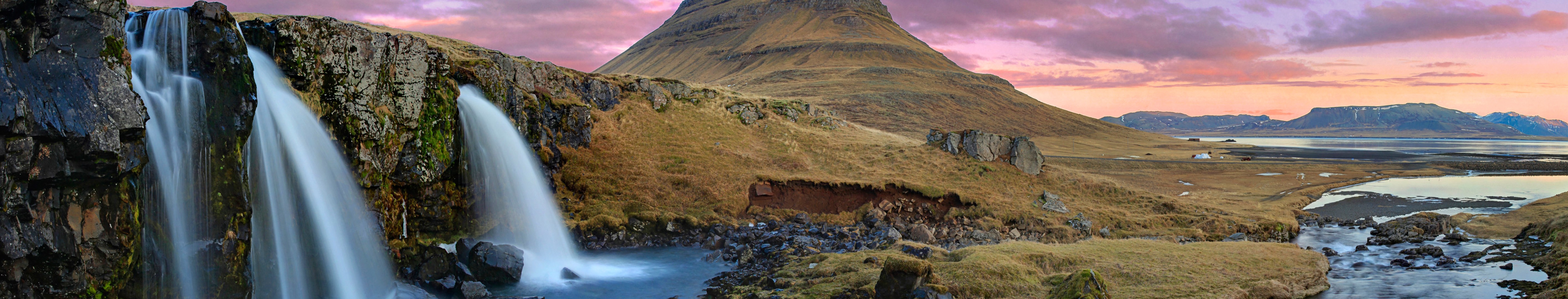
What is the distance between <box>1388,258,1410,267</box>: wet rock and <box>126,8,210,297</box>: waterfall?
2840 cm

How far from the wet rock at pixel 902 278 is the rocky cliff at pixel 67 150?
1166 cm

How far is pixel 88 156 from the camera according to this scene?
9.66 metres

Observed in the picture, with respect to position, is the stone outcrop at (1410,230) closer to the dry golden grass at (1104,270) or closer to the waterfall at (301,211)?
the dry golden grass at (1104,270)

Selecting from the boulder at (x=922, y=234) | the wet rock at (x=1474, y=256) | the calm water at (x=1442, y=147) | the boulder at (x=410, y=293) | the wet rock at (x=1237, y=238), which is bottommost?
the calm water at (x=1442, y=147)

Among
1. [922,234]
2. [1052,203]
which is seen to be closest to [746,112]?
[1052,203]

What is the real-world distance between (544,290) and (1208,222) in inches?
930

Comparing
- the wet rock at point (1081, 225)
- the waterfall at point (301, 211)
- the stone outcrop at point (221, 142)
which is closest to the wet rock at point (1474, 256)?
the wet rock at point (1081, 225)

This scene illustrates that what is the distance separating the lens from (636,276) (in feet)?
64.6

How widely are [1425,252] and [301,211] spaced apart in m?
30.4

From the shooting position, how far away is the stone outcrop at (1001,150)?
109ft

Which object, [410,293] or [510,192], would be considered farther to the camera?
[510,192]

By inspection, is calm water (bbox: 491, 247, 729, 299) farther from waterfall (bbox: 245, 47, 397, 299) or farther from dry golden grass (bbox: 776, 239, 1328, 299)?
waterfall (bbox: 245, 47, 397, 299)

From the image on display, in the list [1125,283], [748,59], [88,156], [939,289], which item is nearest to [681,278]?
[939,289]

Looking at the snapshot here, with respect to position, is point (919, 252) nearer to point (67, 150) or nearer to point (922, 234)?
point (922, 234)
